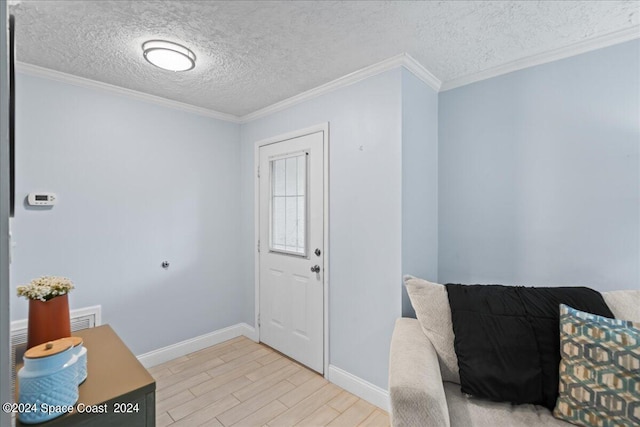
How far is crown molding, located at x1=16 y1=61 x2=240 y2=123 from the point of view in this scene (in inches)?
83.5

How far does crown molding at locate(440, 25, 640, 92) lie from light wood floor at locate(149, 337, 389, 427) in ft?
8.19

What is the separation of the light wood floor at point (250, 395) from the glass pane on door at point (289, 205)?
40.6 inches

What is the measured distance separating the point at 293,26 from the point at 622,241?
7.37 ft

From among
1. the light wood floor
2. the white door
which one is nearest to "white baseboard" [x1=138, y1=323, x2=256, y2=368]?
the light wood floor

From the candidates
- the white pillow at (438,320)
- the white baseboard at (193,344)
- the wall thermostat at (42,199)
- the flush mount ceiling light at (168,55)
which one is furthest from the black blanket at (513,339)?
the wall thermostat at (42,199)

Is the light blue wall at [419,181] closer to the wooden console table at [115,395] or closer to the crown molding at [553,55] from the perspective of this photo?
the crown molding at [553,55]

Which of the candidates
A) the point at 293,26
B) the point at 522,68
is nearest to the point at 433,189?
the point at 522,68

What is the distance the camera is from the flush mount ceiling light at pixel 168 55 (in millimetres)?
1836

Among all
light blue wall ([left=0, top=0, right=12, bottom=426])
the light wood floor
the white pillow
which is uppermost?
light blue wall ([left=0, top=0, right=12, bottom=426])

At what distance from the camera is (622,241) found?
1.73 metres

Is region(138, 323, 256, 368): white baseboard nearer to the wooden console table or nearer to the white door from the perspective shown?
the white door

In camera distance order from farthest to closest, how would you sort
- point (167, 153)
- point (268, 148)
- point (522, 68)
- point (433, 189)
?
1. point (268, 148)
2. point (167, 153)
3. point (433, 189)
4. point (522, 68)

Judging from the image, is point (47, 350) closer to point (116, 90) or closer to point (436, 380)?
point (436, 380)

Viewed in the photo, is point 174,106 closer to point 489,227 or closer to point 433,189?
point 433,189
